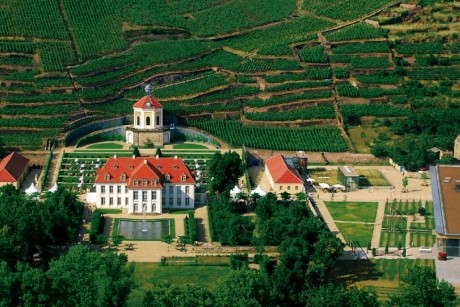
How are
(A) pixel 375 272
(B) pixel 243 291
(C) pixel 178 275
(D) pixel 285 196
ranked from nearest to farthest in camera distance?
(B) pixel 243 291 < (C) pixel 178 275 < (A) pixel 375 272 < (D) pixel 285 196

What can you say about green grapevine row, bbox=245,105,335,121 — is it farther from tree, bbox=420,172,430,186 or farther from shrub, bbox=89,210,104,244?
shrub, bbox=89,210,104,244

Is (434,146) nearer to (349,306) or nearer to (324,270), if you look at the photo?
(324,270)

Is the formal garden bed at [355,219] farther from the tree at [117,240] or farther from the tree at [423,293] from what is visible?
the tree at [117,240]

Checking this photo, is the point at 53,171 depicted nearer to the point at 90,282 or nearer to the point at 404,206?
the point at 404,206

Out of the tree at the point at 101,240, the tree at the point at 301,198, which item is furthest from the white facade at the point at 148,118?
the tree at the point at 101,240

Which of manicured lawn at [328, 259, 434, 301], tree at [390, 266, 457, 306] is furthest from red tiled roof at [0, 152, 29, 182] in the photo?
tree at [390, 266, 457, 306]

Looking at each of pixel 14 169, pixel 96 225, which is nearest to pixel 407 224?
pixel 96 225
